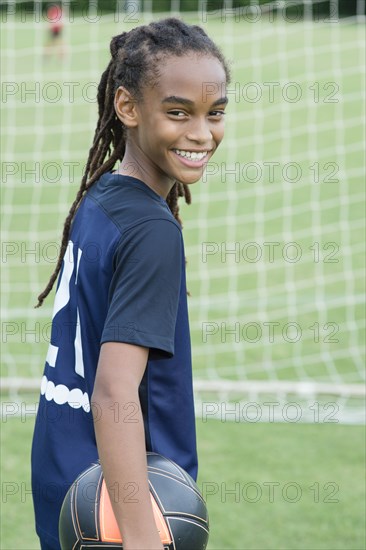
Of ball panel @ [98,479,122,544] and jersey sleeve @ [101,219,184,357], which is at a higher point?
jersey sleeve @ [101,219,184,357]

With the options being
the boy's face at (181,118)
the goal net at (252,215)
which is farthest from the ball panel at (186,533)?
the goal net at (252,215)

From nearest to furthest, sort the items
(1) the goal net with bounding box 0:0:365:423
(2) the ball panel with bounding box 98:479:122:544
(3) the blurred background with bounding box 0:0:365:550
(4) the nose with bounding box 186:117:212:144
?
(2) the ball panel with bounding box 98:479:122:544, (4) the nose with bounding box 186:117:212:144, (3) the blurred background with bounding box 0:0:365:550, (1) the goal net with bounding box 0:0:365:423

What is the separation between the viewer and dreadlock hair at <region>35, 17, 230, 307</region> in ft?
7.45

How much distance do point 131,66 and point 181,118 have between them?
0.20 metres

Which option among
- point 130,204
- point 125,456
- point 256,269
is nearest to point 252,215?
point 256,269

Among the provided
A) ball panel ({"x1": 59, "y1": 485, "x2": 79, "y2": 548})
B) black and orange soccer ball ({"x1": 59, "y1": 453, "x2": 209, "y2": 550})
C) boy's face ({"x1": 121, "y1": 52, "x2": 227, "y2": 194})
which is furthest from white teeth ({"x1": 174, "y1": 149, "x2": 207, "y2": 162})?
ball panel ({"x1": 59, "y1": 485, "x2": 79, "y2": 548})

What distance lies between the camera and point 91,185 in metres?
2.53

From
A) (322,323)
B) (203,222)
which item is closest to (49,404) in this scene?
(322,323)

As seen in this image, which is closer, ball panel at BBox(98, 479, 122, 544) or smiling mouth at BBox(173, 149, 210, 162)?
ball panel at BBox(98, 479, 122, 544)

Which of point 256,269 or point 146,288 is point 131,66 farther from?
point 256,269

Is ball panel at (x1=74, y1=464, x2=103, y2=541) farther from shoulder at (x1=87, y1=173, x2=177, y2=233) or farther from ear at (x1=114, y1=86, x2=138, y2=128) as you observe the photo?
ear at (x1=114, y1=86, x2=138, y2=128)

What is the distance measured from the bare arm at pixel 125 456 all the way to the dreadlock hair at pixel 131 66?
0.68 meters

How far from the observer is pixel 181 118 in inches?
87.8

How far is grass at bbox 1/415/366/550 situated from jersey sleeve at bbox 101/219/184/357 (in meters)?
1.96
